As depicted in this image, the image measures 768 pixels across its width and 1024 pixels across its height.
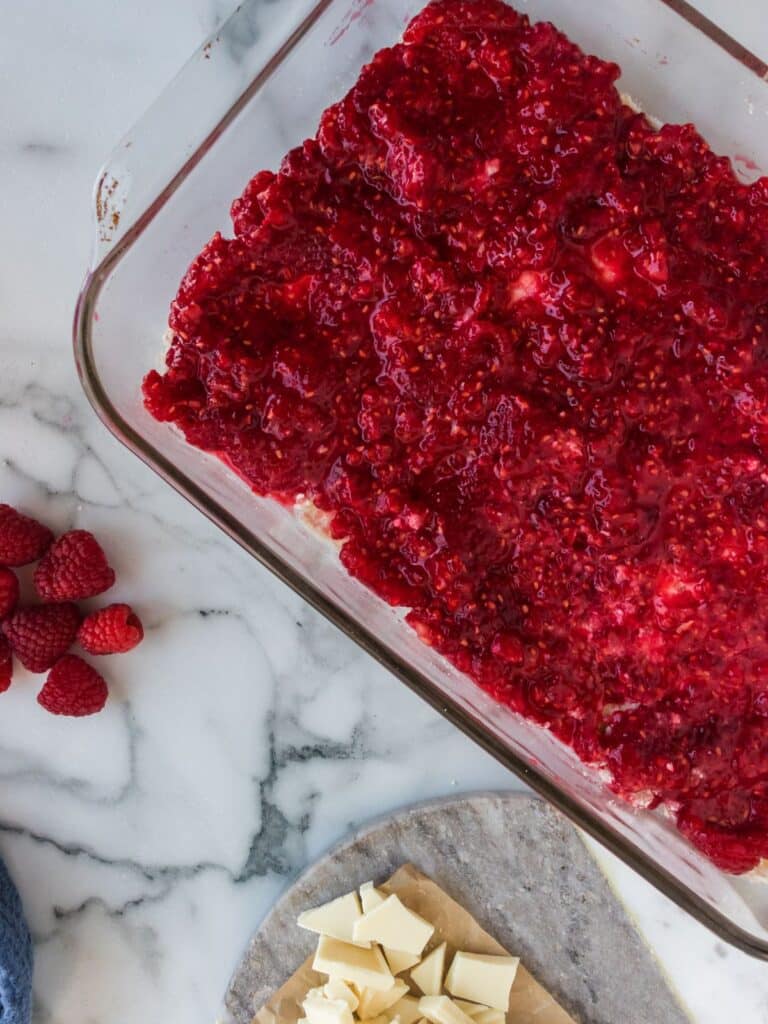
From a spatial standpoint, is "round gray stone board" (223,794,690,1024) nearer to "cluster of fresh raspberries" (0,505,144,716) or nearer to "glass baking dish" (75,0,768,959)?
"glass baking dish" (75,0,768,959)

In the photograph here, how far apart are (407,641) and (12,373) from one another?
31.0 inches

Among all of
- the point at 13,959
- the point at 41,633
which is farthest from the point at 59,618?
the point at 13,959

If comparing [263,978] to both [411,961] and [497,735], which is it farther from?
[497,735]

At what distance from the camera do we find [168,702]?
1.73 meters

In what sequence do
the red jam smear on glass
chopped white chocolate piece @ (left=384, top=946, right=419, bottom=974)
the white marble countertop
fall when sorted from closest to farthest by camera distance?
the red jam smear on glass < the white marble countertop < chopped white chocolate piece @ (left=384, top=946, right=419, bottom=974)

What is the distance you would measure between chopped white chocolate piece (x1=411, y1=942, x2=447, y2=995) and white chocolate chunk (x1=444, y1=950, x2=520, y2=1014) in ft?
0.07

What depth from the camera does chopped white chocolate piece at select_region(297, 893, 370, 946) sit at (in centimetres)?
170

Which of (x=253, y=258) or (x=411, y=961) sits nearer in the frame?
(x=253, y=258)

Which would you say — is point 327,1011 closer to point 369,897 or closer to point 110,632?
point 369,897

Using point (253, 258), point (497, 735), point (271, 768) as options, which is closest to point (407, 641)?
point (497, 735)

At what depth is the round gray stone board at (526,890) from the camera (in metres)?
1.72

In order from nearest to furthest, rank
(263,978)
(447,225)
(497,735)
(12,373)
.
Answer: (447,225) < (497,735) < (12,373) < (263,978)

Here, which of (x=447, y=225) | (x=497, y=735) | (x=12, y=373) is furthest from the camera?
(x=12, y=373)

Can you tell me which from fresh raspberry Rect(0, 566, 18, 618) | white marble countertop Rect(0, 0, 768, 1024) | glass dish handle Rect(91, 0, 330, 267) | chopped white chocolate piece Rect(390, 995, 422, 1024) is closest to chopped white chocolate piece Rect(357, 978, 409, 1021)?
chopped white chocolate piece Rect(390, 995, 422, 1024)
